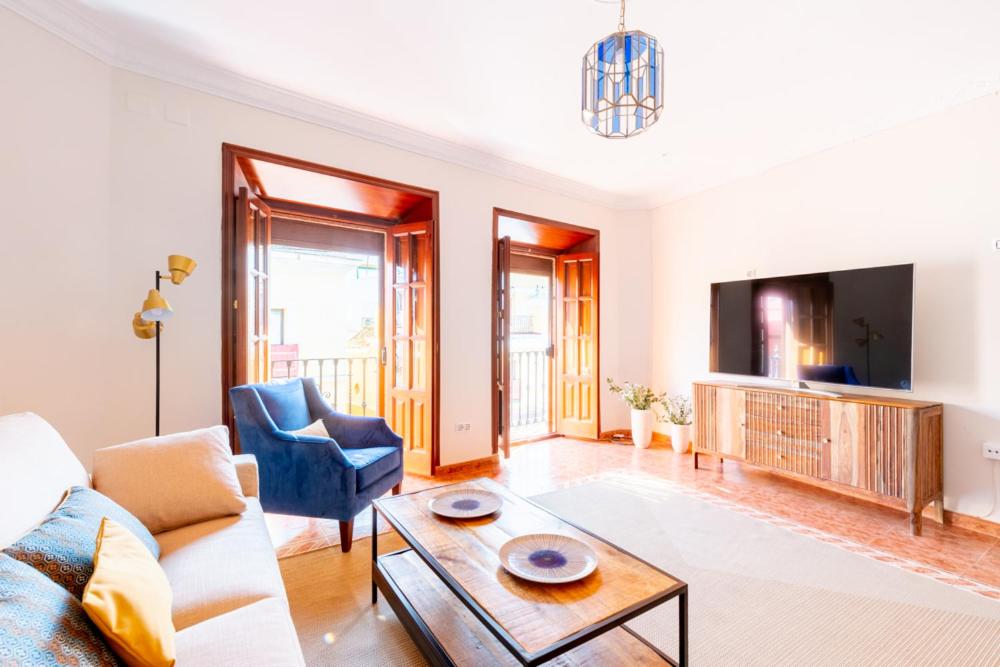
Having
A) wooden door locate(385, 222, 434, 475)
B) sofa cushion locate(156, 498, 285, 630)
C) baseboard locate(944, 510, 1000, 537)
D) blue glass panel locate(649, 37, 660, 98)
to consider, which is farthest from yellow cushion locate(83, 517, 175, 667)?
baseboard locate(944, 510, 1000, 537)

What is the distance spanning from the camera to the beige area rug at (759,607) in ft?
5.14

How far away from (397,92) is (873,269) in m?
3.42

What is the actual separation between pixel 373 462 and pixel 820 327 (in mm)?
3305

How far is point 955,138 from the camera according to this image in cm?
269

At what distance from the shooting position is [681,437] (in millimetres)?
4172

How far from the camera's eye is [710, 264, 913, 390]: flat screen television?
2.73m

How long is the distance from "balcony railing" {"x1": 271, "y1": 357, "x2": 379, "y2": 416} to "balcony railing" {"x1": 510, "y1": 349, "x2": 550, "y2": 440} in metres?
1.93

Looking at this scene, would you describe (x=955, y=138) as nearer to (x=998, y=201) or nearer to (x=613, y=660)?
(x=998, y=201)

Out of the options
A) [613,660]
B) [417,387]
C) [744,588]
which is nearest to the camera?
[613,660]

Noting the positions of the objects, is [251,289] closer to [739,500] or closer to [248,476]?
[248,476]

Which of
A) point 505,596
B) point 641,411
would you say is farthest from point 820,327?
point 505,596

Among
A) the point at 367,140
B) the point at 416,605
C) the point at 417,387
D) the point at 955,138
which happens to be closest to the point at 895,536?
the point at 955,138

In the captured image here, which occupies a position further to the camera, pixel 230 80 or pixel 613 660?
pixel 230 80

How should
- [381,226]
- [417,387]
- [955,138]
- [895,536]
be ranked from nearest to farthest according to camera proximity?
[895,536]
[955,138]
[417,387]
[381,226]
